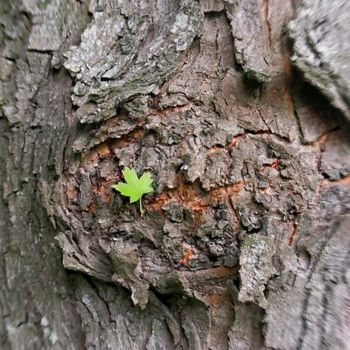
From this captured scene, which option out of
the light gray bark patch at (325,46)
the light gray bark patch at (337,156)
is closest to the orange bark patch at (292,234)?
the light gray bark patch at (337,156)

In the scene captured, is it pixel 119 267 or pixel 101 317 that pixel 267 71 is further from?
pixel 101 317

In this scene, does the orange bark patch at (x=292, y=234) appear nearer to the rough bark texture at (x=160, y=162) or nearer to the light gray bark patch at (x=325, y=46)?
the rough bark texture at (x=160, y=162)

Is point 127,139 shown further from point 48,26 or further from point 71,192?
point 48,26

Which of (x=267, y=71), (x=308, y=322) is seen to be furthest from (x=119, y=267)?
(x=267, y=71)

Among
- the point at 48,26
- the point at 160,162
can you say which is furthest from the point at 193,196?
the point at 48,26

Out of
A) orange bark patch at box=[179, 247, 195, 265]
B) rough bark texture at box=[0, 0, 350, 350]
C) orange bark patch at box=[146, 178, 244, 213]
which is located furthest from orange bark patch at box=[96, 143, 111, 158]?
orange bark patch at box=[179, 247, 195, 265]

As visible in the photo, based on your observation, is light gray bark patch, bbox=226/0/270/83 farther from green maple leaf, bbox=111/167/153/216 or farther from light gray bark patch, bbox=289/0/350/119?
green maple leaf, bbox=111/167/153/216

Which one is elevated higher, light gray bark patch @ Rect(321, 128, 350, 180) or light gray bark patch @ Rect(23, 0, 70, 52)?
light gray bark patch @ Rect(23, 0, 70, 52)
